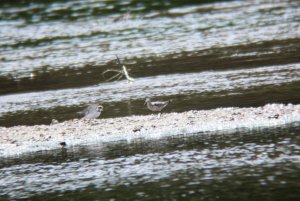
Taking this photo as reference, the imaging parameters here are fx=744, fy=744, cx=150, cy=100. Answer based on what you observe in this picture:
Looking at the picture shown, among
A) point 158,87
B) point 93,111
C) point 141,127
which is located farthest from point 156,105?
A: point 158,87

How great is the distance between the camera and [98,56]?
46219 mm

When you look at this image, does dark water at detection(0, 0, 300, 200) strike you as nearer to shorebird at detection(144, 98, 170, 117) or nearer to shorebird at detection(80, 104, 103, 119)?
shorebird at detection(144, 98, 170, 117)

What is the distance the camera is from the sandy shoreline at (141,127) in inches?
938

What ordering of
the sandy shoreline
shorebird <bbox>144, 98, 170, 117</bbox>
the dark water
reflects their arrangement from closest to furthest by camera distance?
the dark water → the sandy shoreline → shorebird <bbox>144, 98, 170, 117</bbox>

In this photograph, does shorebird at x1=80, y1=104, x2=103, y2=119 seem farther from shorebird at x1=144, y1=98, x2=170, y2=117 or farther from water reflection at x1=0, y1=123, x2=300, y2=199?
water reflection at x1=0, y1=123, x2=300, y2=199

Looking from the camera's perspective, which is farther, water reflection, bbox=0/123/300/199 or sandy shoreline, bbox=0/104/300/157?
sandy shoreline, bbox=0/104/300/157

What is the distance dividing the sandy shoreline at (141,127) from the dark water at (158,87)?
0.99 metres

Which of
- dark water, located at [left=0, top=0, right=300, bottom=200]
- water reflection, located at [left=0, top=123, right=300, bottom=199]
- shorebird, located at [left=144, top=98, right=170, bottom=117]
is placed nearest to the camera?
water reflection, located at [left=0, top=123, right=300, bottom=199]

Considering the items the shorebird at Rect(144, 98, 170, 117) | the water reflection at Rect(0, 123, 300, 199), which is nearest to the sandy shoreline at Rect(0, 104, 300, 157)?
the shorebird at Rect(144, 98, 170, 117)

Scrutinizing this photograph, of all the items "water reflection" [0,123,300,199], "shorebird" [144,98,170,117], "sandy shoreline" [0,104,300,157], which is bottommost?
"water reflection" [0,123,300,199]

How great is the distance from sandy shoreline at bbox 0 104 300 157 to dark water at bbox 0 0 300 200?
0.99m

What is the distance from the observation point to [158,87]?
3391cm

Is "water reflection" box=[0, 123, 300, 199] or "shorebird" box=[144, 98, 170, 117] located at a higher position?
"shorebird" box=[144, 98, 170, 117]

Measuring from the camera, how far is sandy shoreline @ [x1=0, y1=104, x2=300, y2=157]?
23.8 metres
